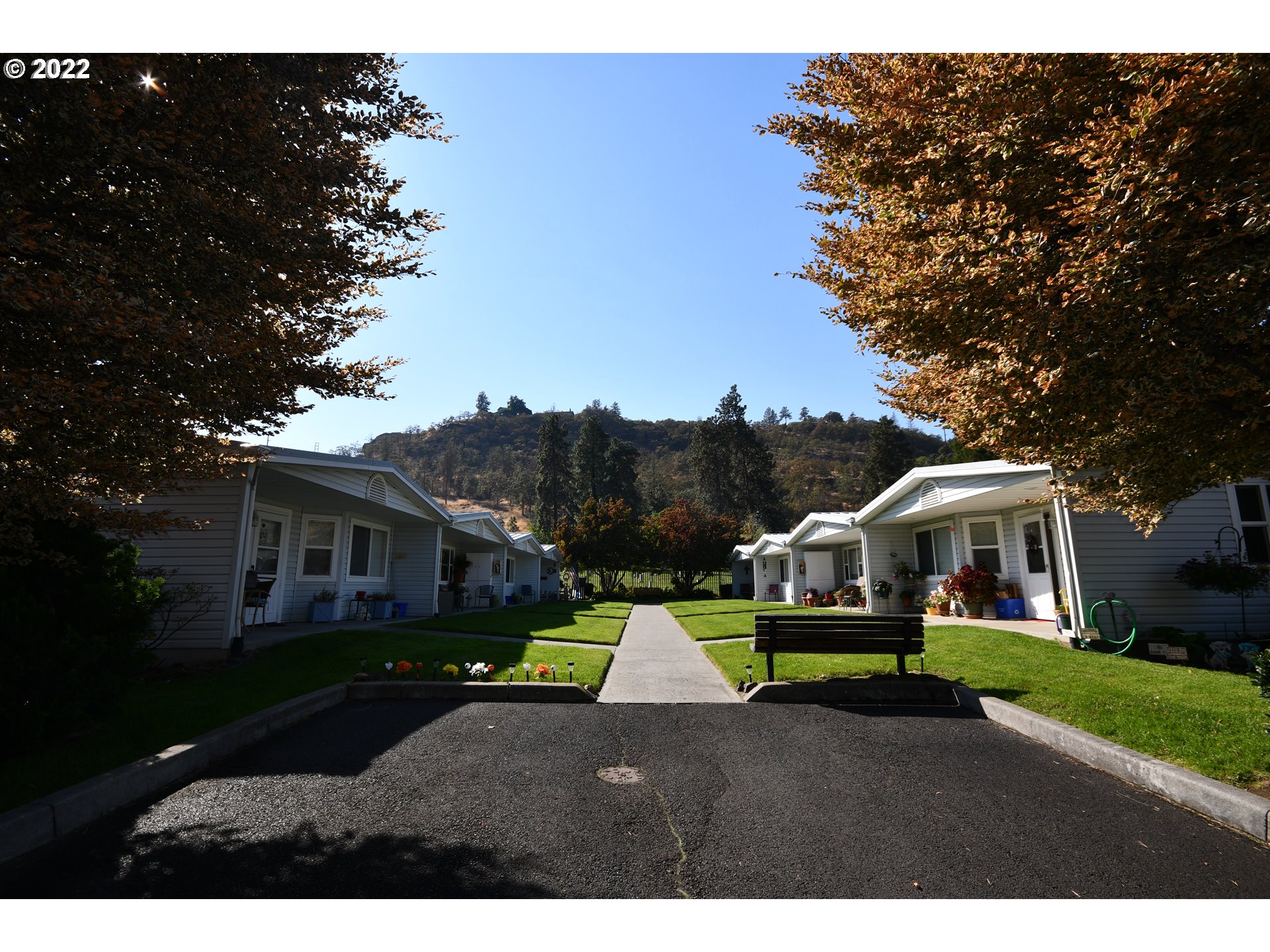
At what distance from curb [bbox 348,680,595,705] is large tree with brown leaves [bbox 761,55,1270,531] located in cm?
507

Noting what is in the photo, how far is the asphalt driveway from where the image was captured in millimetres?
2887

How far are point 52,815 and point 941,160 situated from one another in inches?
298

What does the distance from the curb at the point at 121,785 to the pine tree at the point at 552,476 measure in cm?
5604

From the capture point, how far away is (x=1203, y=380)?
4168 millimetres

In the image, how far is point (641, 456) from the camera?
289ft

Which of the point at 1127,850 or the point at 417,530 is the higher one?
the point at 417,530

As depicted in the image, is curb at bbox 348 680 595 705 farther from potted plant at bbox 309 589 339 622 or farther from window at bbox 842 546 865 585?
window at bbox 842 546 865 585

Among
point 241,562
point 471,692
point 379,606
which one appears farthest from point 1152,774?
point 379,606

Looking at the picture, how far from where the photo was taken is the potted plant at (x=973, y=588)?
51.7 ft

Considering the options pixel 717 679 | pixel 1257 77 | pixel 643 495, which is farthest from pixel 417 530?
pixel 643 495

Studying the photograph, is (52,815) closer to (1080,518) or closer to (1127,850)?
(1127,850)

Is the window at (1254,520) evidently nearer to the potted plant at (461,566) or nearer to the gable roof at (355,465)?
the gable roof at (355,465)

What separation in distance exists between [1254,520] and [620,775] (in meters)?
13.6

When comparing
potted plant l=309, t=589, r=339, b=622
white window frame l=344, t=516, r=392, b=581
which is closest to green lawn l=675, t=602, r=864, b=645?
potted plant l=309, t=589, r=339, b=622
